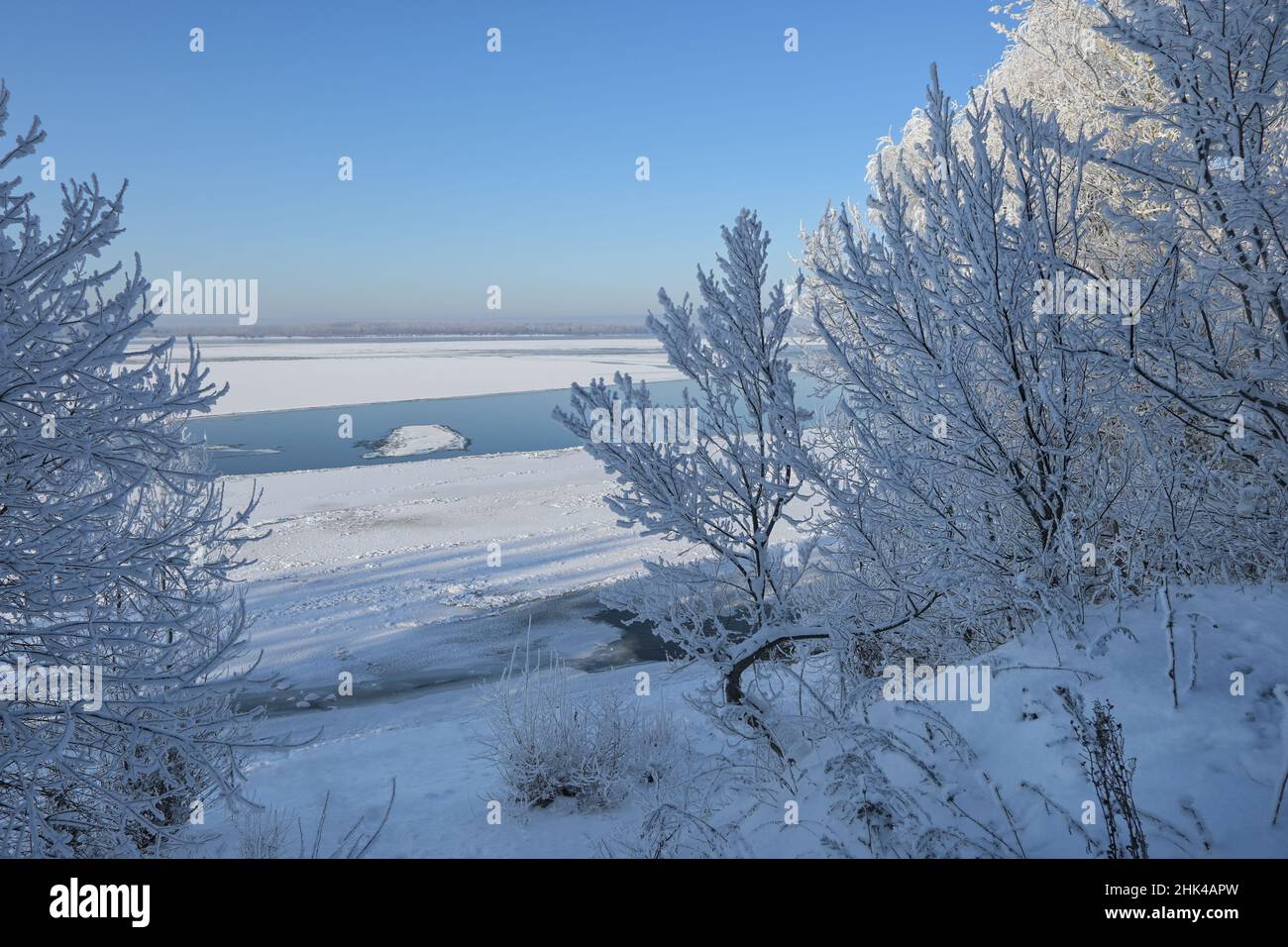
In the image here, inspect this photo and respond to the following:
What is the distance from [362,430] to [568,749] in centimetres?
2807

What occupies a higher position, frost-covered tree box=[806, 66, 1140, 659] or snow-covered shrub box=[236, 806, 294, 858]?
frost-covered tree box=[806, 66, 1140, 659]

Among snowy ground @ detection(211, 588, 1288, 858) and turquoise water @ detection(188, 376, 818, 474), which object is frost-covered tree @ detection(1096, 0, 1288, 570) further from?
turquoise water @ detection(188, 376, 818, 474)

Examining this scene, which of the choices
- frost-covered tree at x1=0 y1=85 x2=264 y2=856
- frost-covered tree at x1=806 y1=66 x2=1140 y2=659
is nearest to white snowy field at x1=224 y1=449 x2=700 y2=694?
frost-covered tree at x1=0 y1=85 x2=264 y2=856

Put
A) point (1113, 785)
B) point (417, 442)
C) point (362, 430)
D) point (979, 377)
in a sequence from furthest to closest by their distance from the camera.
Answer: point (362, 430), point (417, 442), point (979, 377), point (1113, 785)

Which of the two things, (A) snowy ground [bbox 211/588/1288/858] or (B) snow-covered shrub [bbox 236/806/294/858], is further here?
(B) snow-covered shrub [bbox 236/806/294/858]

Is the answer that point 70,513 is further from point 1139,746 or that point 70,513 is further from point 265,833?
point 1139,746

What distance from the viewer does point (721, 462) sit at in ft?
16.8

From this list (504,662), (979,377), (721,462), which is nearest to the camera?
(979,377)

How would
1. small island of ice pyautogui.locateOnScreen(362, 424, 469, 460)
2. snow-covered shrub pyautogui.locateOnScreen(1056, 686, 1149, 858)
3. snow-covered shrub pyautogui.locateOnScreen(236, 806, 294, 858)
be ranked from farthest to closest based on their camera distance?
small island of ice pyautogui.locateOnScreen(362, 424, 469, 460) → snow-covered shrub pyautogui.locateOnScreen(236, 806, 294, 858) → snow-covered shrub pyautogui.locateOnScreen(1056, 686, 1149, 858)

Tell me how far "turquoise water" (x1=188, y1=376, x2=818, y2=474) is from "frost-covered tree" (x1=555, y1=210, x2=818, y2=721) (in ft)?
54.4

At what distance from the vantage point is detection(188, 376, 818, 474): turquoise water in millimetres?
25984

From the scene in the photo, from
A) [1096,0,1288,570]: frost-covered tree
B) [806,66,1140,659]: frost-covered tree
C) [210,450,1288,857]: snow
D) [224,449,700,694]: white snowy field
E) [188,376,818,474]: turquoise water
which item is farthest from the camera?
[188,376,818,474]: turquoise water

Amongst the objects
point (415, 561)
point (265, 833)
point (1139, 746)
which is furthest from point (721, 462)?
point (415, 561)
